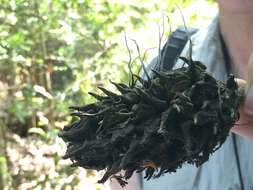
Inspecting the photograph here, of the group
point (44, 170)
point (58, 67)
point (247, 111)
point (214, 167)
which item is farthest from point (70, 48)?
point (247, 111)

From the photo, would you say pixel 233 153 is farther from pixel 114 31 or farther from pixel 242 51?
pixel 114 31

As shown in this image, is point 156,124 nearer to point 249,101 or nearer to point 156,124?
point 156,124

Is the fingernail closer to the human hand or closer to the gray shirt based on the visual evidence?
the human hand

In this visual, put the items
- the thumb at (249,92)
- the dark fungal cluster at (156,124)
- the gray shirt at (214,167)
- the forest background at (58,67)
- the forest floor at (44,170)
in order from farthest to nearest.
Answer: the forest floor at (44,170)
the forest background at (58,67)
the gray shirt at (214,167)
the thumb at (249,92)
the dark fungal cluster at (156,124)

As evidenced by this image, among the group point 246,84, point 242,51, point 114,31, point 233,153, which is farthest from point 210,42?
point 114,31

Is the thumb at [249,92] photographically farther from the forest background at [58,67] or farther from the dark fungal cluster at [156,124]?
the forest background at [58,67]

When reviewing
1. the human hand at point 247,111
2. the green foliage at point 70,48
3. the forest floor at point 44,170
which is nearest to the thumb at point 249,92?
the human hand at point 247,111

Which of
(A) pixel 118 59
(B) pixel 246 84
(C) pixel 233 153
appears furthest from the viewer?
(A) pixel 118 59

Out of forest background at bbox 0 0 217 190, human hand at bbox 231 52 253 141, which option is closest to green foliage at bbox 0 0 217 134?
forest background at bbox 0 0 217 190
